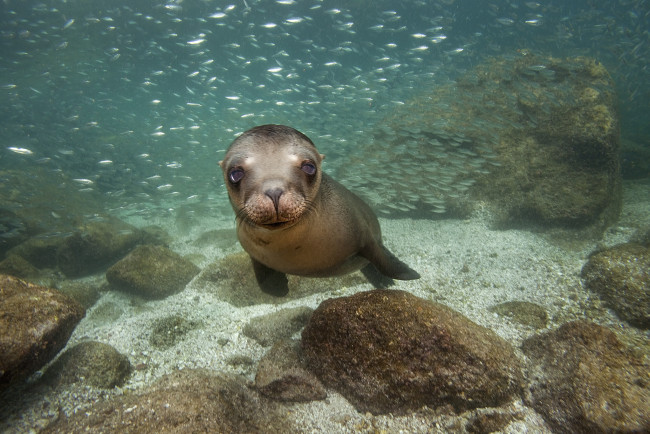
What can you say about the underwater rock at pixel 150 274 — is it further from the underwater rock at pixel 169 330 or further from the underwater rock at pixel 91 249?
the underwater rock at pixel 91 249

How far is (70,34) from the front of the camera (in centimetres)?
2123

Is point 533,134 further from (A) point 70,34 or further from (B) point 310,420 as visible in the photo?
(A) point 70,34

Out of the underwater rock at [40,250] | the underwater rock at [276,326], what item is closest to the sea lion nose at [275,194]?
the underwater rock at [276,326]

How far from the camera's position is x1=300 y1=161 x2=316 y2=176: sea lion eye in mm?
1880

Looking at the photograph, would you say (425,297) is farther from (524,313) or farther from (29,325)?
(29,325)

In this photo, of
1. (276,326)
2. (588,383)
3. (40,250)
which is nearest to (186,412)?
(276,326)

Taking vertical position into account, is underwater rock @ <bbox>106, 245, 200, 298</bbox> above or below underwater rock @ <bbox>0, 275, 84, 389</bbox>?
below

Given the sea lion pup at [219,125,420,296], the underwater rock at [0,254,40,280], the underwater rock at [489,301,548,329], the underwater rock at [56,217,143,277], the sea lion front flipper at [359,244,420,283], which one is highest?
the sea lion pup at [219,125,420,296]

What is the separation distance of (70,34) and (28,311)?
28.1 m

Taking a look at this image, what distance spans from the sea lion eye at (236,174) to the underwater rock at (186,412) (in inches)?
64.0

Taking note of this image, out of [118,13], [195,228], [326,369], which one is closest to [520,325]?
[326,369]

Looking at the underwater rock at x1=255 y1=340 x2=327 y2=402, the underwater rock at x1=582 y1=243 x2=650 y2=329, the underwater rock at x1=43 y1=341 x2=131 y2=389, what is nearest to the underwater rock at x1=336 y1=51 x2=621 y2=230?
the underwater rock at x1=582 y1=243 x2=650 y2=329

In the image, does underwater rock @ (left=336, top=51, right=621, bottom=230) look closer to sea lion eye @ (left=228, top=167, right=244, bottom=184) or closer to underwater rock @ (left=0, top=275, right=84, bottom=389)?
sea lion eye @ (left=228, top=167, right=244, bottom=184)

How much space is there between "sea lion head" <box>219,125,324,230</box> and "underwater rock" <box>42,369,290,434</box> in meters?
1.43
